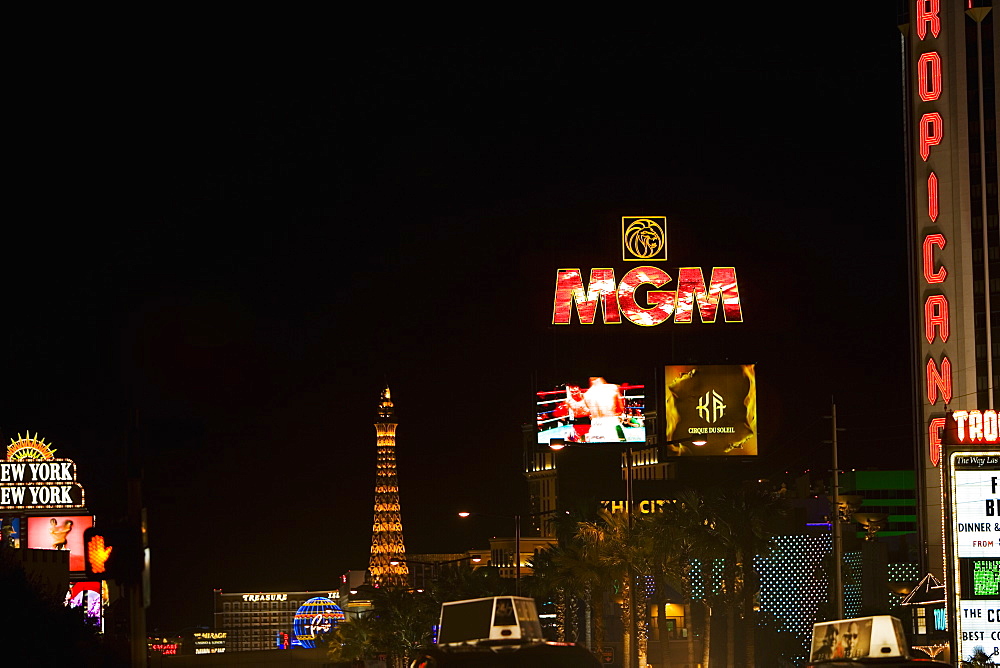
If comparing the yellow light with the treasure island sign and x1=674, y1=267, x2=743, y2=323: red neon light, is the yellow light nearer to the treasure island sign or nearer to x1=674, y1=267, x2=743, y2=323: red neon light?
the treasure island sign

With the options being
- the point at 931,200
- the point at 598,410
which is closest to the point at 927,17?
the point at 931,200

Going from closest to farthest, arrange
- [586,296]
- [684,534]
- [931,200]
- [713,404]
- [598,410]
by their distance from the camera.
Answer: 1. [684,534]
2. [931,200]
3. [713,404]
4. [598,410]
5. [586,296]

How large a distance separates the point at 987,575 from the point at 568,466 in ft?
306

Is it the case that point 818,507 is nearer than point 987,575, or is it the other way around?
point 987,575

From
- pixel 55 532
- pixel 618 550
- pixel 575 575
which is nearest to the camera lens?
pixel 618 550

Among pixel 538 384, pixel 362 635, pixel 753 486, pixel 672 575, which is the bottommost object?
pixel 362 635

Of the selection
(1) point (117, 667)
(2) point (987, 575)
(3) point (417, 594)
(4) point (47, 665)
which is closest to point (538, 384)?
(3) point (417, 594)

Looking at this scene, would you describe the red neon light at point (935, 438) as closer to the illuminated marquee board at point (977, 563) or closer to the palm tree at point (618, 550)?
the palm tree at point (618, 550)

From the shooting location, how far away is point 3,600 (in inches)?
850

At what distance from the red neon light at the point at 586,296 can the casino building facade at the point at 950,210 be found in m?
21.3

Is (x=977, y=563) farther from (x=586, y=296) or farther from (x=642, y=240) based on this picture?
(x=642, y=240)

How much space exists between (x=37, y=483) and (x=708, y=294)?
44.6m

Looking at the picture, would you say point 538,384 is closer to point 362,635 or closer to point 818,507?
point 818,507

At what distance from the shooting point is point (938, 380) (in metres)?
76.4
